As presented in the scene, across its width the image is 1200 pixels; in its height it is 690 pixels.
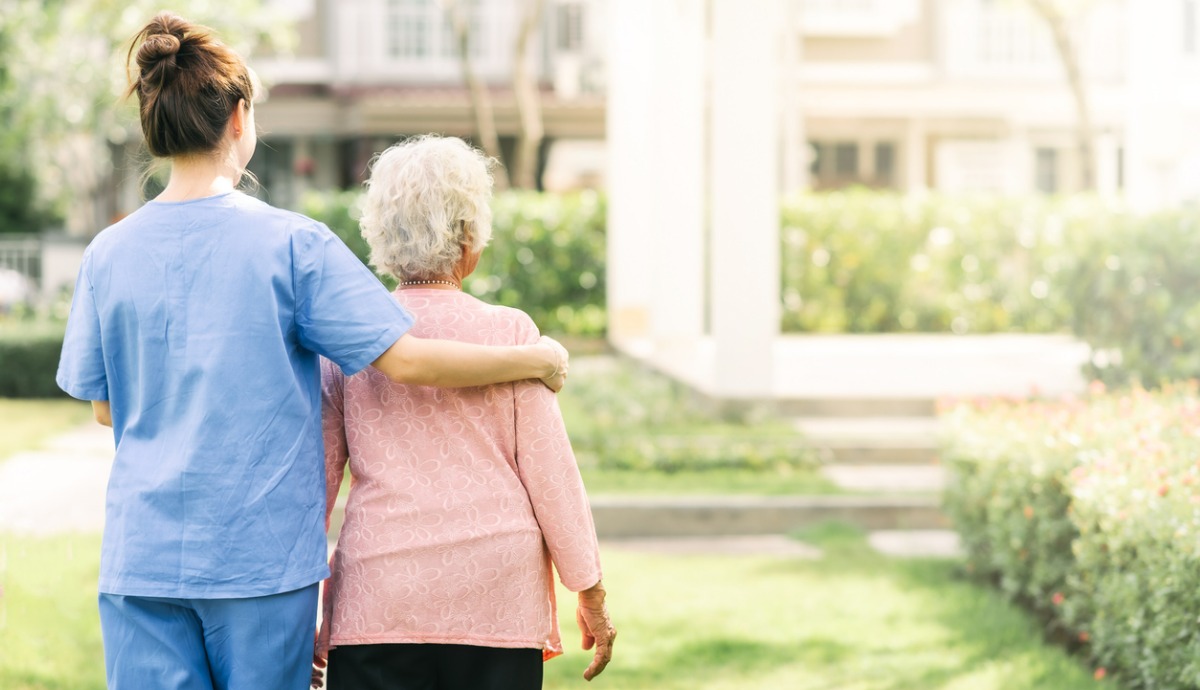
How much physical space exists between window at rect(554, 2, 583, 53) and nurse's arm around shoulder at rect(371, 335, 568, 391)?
27.7 meters

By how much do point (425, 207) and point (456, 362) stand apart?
34 cm

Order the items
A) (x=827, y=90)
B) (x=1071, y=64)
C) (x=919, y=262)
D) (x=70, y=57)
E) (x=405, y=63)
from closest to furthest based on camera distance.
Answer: (x=919, y=262), (x=70, y=57), (x=1071, y=64), (x=405, y=63), (x=827, y=90)

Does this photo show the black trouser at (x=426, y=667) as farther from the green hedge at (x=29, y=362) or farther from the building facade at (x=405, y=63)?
the building facade at (x=405, y=63)

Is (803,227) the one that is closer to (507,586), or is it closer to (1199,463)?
(1199,463)

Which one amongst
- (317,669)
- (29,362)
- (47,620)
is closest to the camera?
(317,669)

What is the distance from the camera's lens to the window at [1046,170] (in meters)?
32.3

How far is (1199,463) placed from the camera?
15.5 feet

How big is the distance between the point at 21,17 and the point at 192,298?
1357 centimetres

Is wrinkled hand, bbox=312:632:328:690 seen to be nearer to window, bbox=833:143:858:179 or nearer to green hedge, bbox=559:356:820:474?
green hedge, bbox=559:356:820:474

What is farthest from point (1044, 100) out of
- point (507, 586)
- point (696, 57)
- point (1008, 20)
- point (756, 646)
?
point (507, 586)

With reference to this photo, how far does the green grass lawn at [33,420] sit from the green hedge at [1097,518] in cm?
663

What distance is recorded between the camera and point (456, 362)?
282cm

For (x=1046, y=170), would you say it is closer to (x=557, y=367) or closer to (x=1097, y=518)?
(x=1097, y=518)

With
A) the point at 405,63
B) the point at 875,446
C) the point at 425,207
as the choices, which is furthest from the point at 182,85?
the point at 405,63
